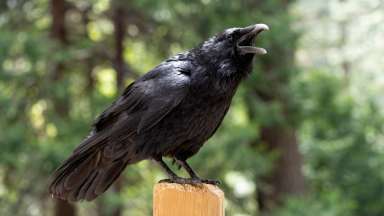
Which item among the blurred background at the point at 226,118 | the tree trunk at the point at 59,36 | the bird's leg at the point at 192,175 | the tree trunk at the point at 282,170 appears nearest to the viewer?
the bird's leg at the point at 192,175

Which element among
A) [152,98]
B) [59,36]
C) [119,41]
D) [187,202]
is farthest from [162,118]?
[59,36]

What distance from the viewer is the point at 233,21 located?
8.89 meters

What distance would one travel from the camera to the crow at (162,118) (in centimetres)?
431

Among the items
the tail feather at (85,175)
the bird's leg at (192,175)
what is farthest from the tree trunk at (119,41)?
the tail feather at (85,175)

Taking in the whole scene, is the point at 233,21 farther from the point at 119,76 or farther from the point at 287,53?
the point at 119,76

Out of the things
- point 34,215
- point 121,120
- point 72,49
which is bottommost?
point 34,215

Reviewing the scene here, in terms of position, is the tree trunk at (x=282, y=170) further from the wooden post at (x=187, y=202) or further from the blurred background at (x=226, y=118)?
the wooden post at (x=187, y=202)

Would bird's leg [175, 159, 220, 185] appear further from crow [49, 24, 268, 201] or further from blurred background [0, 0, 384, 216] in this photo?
blurred background [0, 0, 384, 216]

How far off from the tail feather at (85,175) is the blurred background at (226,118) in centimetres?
394

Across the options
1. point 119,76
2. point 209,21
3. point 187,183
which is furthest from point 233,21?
point 187,183

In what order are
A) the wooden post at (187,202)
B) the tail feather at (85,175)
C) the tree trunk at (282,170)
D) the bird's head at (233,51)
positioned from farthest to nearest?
the tree trunk at (282,170)
the bird's head at (233,51)
the tail feather at (85,175)
the wooden post at (187,202)

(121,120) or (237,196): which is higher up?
(121,120)

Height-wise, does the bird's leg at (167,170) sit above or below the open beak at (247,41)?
below

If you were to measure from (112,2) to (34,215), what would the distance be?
138 inches
